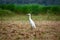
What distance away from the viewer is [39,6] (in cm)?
947

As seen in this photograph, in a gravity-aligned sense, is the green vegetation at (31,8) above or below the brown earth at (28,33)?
below

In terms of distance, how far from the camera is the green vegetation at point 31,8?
927 cm

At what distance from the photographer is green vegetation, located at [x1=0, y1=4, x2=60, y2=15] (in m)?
9.27

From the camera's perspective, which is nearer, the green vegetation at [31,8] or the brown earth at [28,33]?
the brown earth at [28,33]

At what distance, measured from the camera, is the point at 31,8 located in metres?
9.21

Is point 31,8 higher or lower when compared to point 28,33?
lower

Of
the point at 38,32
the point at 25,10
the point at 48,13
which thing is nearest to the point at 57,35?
the point at 38,32

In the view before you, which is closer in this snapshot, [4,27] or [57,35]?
[57,35]

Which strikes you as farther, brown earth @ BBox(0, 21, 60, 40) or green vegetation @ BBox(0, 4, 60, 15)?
green vegetation @ BBox(0, 4, 60, 15)

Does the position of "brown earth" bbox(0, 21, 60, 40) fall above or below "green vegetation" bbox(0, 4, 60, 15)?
above

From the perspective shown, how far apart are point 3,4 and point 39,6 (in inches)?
68.9

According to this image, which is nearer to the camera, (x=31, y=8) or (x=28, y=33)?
(x=28, y=33)

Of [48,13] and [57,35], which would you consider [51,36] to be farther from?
[48,13]

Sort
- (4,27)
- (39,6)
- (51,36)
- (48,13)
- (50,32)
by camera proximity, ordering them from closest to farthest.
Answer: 1. (51,36)
2. (50,32)
3. (4,27)
4. (48,13)
5. (39,6)
